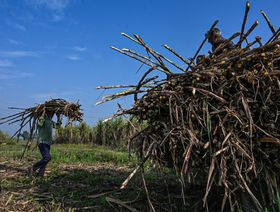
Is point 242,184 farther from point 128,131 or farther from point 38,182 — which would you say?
point 38,182

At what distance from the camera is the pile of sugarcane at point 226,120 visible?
439cm

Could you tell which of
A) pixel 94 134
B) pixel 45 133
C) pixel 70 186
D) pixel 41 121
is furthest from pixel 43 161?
pixel 94 134

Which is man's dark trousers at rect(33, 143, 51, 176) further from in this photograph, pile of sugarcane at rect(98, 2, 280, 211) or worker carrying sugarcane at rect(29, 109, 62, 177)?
pile of sugarcane at rect(98, 2, 280, 211)

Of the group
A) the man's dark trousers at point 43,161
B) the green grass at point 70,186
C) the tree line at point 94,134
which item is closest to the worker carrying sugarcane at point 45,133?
the man's dark trousers at point 43,161

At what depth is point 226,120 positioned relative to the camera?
4.48m

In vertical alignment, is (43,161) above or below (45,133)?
below

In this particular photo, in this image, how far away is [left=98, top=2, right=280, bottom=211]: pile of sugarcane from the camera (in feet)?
14.4

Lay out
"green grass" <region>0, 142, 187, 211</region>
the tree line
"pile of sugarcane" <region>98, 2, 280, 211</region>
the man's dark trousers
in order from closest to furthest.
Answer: "pile of sugarcane" <region>98, 2, 280, 211</region>, "green grass" <region>0, 142, 187, 211</region>, the man's dark trousers, the tree line

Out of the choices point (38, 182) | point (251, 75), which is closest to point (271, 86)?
point (251, 75)

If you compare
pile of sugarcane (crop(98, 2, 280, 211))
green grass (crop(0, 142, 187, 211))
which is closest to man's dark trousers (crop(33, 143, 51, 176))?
green grass (crop(0, 142, 187, 211))

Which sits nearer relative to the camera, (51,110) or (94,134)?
(51,110)

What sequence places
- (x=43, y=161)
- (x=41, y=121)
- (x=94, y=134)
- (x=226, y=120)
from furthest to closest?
(x=94, y=134)
(x=41, y=121)
(x=43, y=161)
(x=226, y=120)

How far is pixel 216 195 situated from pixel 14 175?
3.83m

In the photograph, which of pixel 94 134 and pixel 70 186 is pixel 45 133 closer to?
pixel 70 186
